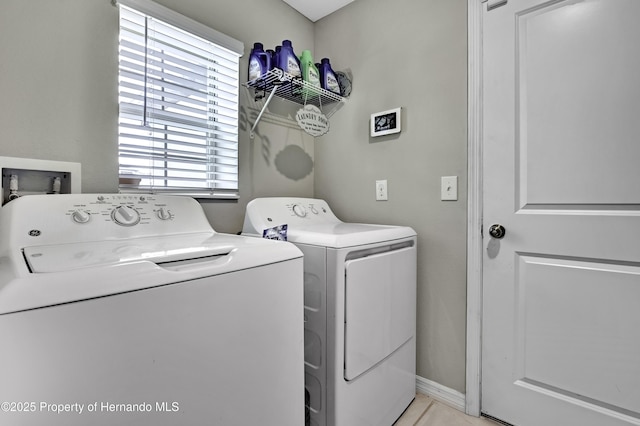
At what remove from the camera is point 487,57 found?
1438 mm

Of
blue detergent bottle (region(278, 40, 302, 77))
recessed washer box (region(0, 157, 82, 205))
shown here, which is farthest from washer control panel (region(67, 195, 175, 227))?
blue detergent bottle (region(278, 40, 302, 77))

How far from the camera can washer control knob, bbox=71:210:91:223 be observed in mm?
968

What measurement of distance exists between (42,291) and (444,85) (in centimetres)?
177

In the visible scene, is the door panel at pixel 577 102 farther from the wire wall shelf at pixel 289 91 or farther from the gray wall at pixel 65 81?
the gray wall at pixel 65 81

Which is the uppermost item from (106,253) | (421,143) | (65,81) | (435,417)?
(65,81)

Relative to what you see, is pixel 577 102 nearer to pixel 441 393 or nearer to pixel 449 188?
pixel 449 188

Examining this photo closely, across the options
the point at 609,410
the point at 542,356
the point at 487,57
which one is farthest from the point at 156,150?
the point at 609,410

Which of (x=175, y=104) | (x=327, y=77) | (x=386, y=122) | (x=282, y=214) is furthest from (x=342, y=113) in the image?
(x=175, y=104)

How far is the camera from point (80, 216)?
3.21 ft

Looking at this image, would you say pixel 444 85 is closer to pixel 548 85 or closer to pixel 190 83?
pixel 548 85

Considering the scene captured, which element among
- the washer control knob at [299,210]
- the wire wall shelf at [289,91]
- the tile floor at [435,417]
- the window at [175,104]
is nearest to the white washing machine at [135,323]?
the window at [175,104]

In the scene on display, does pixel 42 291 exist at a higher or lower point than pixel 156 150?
lower

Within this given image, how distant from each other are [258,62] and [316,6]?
30.7 inches

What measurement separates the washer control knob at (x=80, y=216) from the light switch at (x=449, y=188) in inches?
61.3
